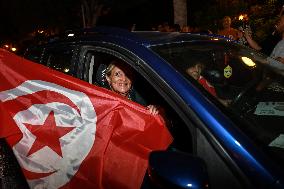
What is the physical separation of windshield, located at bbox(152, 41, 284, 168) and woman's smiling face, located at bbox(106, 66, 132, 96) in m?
0.81

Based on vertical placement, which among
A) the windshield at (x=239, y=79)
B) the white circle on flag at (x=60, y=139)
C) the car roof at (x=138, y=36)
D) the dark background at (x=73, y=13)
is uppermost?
the car roof at (x=138, y=36)

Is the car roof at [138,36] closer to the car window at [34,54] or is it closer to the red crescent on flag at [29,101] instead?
the car window at [34,54]

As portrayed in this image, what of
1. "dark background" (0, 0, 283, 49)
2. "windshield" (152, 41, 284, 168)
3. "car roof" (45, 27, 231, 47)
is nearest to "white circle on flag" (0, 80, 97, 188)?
"car roof" (45, 27, 231, 47)

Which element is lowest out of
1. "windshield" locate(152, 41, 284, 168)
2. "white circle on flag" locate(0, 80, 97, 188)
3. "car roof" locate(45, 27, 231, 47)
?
"white circle on flag" locate(0, 80, 97, 188)

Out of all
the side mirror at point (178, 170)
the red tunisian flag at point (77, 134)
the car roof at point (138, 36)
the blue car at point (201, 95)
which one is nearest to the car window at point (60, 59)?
the blue car at point (201, 95)

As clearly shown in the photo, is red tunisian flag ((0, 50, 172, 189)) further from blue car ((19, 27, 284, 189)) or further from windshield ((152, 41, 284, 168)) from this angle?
windshield ((152, 41, 284, 168))

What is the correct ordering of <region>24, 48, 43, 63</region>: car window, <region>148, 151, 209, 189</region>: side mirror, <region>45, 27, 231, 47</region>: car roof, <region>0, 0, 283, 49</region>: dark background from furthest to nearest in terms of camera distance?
<region>0, 0, 283, 49</region>: dark background < <region>24, 48, 43, 63</region>: car window < <region>45, 27, 231, 47</region>: car roof < <region>148, 151, 209, 189</region>: side mirror

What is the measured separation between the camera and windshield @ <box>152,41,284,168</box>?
2.47 meters

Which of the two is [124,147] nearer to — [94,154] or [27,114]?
[94,154]

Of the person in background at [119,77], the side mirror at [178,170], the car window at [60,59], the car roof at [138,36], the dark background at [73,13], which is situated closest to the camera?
the side mirror at [178,170]

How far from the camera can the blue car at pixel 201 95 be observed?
6.81 ft

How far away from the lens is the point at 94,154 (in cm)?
270

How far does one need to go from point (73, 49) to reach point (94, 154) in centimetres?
101

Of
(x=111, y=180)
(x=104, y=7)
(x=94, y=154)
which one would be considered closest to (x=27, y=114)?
(x=94, y=154)
